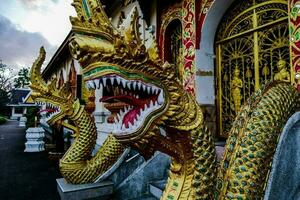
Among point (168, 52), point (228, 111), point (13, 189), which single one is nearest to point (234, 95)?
point (228, 111)

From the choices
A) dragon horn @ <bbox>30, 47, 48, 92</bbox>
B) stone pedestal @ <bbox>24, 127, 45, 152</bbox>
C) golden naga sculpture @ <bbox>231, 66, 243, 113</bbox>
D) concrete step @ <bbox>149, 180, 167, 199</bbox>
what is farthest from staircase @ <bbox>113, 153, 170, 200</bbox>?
stone pedestal @ <bbox>24, 127, 45, 152</bbox>

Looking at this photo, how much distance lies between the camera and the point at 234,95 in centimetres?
434

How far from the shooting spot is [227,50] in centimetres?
455

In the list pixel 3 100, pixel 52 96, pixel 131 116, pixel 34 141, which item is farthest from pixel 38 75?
pixel 3 100

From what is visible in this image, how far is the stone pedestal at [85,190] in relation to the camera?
3246 millimetres

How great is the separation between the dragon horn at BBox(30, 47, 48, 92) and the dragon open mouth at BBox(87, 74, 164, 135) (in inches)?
134

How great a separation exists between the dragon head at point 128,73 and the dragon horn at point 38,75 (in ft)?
10.8

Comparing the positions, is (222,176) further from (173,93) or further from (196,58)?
(196,58)

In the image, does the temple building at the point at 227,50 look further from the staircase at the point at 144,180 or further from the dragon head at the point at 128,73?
the dragon head at the point at 128,73

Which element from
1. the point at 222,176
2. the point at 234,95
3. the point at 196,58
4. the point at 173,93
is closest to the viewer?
the point at 173,93

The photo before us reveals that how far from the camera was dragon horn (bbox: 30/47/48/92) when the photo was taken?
4.55 metres

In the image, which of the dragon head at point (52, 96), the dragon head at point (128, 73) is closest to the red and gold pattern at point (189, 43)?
the dragon head at point (52, 96)

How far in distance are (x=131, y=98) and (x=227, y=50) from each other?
3499mm

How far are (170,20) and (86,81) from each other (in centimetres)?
452
